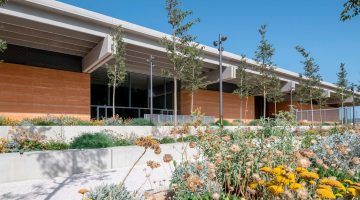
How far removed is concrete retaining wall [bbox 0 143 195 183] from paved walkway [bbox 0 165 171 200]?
26 cm

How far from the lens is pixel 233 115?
127 feet

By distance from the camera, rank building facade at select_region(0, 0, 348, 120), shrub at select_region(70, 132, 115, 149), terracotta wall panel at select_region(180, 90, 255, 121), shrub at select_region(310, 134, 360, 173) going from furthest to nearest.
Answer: terracotta wall panel at select_region(180, 90, 255, 121)
building facade at select_region(0, 0, 348, 120)
shrub at select_region(70, 132, 115, 149)
shrub at select_region(310, 134, 360, 173)

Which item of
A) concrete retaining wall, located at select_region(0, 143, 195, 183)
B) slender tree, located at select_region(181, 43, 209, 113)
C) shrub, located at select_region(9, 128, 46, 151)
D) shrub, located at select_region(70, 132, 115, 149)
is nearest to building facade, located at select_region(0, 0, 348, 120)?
slender tree, located at select_region(181, 43, 209, 113)

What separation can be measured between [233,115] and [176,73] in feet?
66.1

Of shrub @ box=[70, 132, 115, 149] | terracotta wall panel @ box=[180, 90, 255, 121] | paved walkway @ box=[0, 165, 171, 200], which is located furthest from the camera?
terracotta wall panel @ box=[180, 90, 255, 121]

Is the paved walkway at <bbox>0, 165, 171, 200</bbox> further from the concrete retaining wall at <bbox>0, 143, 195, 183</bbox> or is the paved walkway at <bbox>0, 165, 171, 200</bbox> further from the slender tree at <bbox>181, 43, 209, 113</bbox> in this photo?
the slender tree at <bbox>181, 43, 209, 113</bbox>

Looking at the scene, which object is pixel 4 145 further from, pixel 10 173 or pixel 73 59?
pixel 73 59

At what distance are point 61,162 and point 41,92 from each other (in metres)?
16.8

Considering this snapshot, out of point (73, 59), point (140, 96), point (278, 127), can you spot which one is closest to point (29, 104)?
point (73, 59)

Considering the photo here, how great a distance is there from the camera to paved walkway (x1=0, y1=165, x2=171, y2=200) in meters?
5.57

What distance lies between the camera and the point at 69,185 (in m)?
6.54

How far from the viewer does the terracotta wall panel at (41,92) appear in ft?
69.0

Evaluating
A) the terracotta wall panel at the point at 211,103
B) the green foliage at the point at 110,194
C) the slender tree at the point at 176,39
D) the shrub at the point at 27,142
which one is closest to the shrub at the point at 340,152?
the green foliage at the point at 110,194

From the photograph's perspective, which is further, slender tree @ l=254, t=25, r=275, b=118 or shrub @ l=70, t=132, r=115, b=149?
slender tree @ l=254, t=25, r=275, b=118
